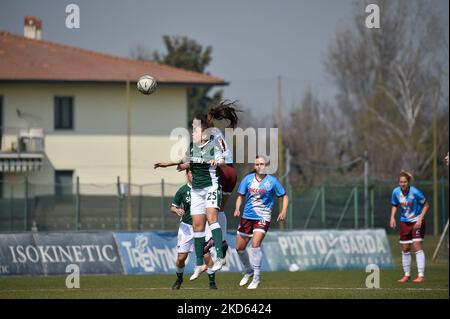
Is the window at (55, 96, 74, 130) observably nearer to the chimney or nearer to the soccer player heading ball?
the chimney

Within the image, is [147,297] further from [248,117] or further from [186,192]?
[248,117]

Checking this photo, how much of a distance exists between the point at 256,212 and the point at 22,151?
81.1 feet

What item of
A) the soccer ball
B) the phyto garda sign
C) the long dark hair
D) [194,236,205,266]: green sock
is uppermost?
the soccer ball

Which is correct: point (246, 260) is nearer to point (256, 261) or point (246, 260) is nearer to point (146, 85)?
point (256, 261)

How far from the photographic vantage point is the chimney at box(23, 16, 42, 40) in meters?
47.5

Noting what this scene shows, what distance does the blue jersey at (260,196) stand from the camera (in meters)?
17.8

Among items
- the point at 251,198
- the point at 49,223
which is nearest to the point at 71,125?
the point at 49,223

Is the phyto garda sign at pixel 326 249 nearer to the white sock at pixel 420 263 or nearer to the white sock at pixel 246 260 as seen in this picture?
the white sock at pixel 420 263

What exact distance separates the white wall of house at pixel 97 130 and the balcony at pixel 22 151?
1.01 ft

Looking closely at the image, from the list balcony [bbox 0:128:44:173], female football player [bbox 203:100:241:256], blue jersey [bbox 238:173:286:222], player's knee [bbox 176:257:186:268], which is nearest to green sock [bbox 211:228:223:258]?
female football player [bbox 203:100:241:256]

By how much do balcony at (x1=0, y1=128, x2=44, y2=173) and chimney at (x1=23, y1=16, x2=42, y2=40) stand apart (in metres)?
7.60

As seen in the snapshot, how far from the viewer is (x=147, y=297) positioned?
14.9m

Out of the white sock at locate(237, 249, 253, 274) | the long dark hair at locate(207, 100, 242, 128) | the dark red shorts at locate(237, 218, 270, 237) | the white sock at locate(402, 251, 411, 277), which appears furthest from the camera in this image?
the white sock at locate(402, 251, 411, 277)

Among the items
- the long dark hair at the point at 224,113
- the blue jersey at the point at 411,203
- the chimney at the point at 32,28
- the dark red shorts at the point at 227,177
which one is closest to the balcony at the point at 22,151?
the chimney at the point at 32,28
